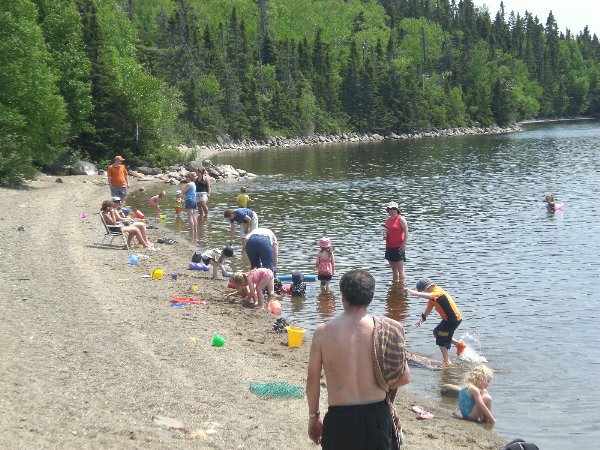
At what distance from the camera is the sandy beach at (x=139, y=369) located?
756cm

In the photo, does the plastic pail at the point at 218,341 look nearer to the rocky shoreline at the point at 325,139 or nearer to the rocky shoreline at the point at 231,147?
the rocky shoreline at the point at 231,147

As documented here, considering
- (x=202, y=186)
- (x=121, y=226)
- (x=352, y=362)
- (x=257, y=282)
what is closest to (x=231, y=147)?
(x=202, y=186)

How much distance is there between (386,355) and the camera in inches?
207

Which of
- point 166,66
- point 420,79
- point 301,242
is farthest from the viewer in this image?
point 420,79

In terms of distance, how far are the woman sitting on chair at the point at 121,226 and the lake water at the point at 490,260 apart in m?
2.77

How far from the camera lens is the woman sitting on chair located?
20.8 metres

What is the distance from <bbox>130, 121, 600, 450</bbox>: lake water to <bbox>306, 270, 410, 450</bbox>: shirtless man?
440 centimetres

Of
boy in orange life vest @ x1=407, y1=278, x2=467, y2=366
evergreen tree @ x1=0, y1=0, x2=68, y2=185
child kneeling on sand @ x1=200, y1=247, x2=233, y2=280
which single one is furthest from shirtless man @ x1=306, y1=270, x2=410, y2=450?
evergreen tree @ x1=0, y1=0, x2=68, y2=185

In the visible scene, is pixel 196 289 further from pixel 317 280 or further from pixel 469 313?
pixel 469 313

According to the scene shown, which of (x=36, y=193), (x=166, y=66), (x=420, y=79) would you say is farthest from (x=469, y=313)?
(x=420, y=79)

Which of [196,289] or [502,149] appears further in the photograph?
[502,149]

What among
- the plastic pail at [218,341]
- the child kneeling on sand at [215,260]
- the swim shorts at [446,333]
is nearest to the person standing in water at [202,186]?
the child kneeling on sand at [215,260]

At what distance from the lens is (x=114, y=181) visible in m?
26.0

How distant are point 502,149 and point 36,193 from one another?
190 ft
